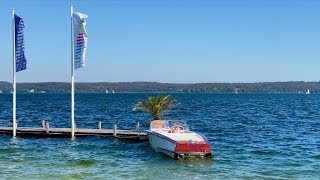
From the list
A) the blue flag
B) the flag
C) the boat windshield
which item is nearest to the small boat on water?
the boat windshield

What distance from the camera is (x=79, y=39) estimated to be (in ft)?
129

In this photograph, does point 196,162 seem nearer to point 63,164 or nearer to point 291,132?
point 63,164

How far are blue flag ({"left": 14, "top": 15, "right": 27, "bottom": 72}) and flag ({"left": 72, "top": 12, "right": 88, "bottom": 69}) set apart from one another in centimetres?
430

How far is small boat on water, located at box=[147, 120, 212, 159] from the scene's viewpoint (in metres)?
32.1

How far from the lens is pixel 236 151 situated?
37812 millimetres

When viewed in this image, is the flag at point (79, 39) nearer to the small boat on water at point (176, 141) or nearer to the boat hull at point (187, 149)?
the small boat on water at point (176, 141)

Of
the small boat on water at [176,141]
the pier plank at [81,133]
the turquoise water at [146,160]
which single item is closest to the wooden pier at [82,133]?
the pier plank at [81,133]

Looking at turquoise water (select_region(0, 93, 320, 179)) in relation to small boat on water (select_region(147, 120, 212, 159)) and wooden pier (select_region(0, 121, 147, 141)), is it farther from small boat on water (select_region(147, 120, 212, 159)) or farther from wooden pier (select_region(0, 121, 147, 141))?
wooden pier (select_region(0, 121, 147, 141))

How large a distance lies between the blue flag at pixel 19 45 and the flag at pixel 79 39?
4303 mm

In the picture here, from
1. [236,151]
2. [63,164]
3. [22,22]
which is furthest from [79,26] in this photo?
[236,151]

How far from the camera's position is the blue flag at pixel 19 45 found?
39719mm

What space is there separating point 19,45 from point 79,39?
510cm

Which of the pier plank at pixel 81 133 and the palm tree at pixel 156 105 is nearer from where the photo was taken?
the pier plank at pixel 81 133

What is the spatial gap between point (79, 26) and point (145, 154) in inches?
465
